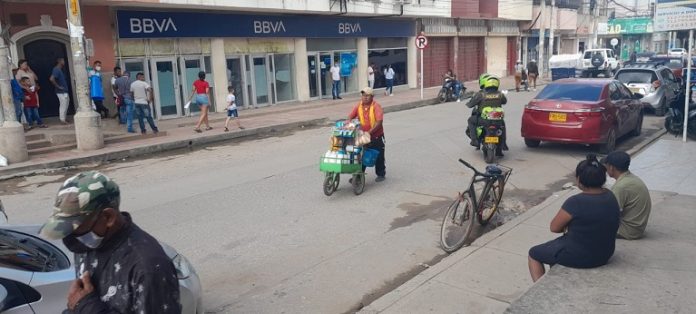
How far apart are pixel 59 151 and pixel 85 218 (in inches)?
497

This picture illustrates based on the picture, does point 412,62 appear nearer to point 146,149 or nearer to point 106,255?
point 146,149

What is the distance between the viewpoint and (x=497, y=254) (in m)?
5.91

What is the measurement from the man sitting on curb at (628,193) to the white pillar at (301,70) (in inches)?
760

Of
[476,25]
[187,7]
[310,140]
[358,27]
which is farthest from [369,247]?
[476,25]

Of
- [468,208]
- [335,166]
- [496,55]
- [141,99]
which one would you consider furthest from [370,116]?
[496,55]

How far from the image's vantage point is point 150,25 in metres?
18.1

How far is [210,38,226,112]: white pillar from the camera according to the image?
20.4m

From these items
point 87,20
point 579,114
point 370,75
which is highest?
point 87,20

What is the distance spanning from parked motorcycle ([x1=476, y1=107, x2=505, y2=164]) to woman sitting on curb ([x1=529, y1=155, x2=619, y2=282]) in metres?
6.14

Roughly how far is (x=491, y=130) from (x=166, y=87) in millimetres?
12246

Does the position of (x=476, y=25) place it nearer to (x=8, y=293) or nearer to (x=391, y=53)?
(x=391, y=53)

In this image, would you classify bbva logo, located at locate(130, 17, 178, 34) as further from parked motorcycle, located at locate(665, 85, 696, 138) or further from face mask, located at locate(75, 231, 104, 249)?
face mask, located at locate(75, 231, 104, 249)

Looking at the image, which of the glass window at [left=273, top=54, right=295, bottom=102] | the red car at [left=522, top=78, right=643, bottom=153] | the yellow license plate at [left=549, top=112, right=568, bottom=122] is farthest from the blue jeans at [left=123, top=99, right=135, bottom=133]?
the yellow license plate at [left=549, top=112, right=568, bottom=122]

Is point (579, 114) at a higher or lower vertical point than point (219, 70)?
lower
